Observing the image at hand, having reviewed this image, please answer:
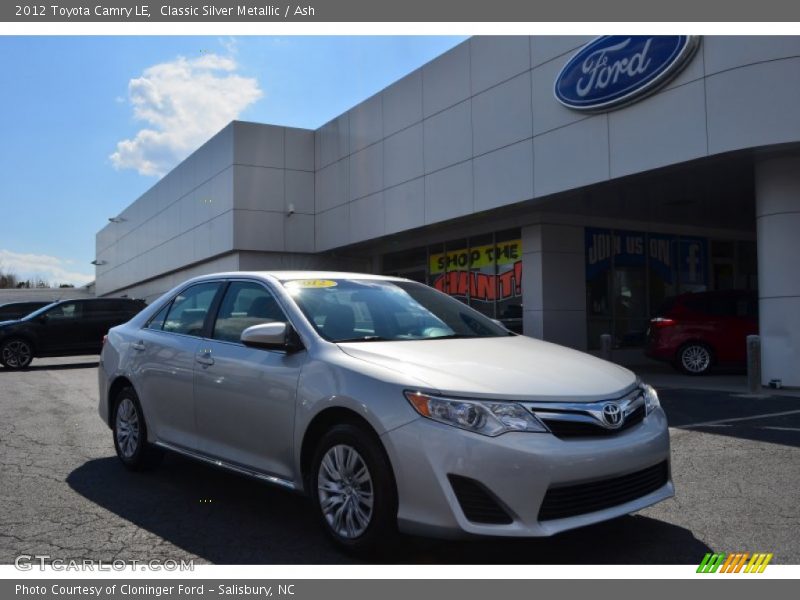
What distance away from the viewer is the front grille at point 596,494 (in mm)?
3414

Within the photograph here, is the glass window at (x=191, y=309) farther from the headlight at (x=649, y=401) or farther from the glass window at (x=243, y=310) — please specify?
the headlight at (x=649, y=401)

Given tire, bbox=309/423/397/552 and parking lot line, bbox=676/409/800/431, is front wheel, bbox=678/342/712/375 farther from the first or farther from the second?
tire, bbox=309/423/397/552

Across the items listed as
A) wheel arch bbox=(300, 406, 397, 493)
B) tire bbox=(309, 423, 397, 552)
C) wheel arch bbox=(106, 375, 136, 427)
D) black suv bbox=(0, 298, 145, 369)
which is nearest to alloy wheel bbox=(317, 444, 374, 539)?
tire bbox=(309, 423, 397, 552)

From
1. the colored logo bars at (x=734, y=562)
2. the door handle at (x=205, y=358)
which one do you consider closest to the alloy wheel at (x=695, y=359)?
the colored logo bars at (x=734, y=562)

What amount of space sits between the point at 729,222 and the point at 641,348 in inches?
156

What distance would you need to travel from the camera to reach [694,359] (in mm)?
13500

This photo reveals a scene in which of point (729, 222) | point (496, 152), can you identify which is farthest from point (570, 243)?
point (729, 222)

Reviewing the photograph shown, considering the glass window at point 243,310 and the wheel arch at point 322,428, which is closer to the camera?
the wheel arch at point 322,428

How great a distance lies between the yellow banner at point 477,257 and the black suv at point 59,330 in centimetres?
846

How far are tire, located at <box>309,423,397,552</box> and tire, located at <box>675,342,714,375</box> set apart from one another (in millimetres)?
11105

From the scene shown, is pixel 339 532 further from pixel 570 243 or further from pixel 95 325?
pixel 95 325

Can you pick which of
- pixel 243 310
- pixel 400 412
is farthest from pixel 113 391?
pixel 400 412

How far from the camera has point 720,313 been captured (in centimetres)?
1349

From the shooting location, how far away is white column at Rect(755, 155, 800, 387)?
1084cm
